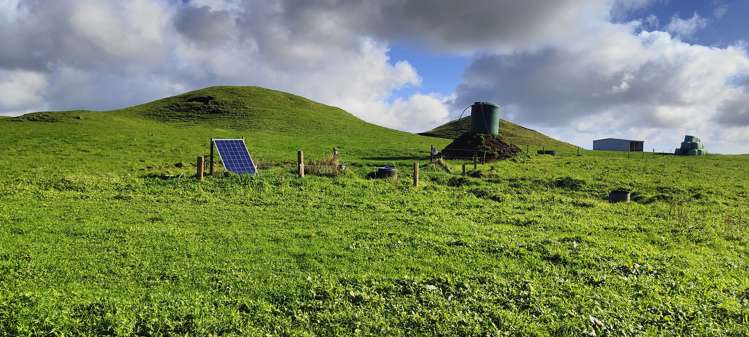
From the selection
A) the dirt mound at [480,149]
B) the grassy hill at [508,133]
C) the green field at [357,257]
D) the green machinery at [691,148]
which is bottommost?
the green field at [357,257]

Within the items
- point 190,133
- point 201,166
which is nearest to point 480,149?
point 201,166

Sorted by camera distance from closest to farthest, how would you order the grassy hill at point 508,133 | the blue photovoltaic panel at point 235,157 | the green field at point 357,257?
the green field at point 357,257, the blue photovoltaic panel at point 235,157, the grassy hill at point 508,133

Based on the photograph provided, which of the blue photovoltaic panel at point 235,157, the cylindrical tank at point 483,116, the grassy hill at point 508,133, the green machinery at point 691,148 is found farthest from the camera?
the grassy hill at point 508,133

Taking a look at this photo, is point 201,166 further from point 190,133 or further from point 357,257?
point 190,133

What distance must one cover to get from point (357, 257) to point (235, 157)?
1654 centimetres

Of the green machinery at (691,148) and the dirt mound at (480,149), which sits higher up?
the green machinery at (691,148)

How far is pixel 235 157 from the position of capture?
27469 millimetres

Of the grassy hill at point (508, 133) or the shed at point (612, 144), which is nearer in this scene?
the grassy hill at point (508, 133)

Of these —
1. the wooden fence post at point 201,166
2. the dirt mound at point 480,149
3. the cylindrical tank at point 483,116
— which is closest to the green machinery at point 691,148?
the cylindrical tank at point 483,116

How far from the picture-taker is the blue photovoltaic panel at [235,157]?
26484 mm

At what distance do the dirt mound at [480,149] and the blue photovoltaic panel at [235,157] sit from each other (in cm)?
2558

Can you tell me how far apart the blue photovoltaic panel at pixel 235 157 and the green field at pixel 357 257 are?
193cm

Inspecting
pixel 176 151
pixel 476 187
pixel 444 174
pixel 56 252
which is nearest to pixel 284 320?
pixel 56 252

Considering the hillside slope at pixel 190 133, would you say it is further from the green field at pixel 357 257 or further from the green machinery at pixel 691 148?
the green machinery at pixel 691 148
